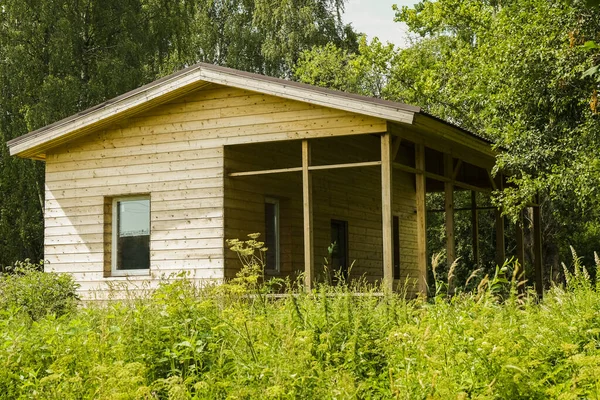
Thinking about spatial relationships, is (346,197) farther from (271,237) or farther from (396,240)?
(396,240)

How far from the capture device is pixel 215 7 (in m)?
37.2

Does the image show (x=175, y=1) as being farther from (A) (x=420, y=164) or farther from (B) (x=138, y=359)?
(B) (x=138, y=359)

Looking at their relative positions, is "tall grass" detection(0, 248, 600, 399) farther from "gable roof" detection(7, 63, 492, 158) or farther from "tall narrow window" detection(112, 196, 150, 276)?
"tall narrow window" detection(112, 196, 150, 276)

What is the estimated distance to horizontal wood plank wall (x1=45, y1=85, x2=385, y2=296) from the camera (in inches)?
531

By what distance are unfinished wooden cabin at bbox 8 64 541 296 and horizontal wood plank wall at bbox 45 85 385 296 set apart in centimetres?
2

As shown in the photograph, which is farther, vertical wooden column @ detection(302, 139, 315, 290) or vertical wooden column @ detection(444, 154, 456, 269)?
vertical wooden column @ detection(444, 154, 456, 269)

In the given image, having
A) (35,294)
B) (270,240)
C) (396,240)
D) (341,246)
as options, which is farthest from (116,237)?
(396,240)

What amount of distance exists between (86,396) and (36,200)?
886 inches

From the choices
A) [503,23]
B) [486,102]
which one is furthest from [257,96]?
[503,23]

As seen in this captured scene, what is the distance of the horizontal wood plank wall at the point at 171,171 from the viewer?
1348 cm

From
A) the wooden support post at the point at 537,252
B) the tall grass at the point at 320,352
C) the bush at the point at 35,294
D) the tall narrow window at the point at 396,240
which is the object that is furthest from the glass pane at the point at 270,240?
the tall grass at the point at 320,352

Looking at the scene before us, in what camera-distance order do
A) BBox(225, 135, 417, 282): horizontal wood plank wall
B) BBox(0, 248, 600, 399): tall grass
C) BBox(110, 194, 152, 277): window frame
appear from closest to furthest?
1. BBox(0, 248, 600, 399): tall grass
2. BBox(225, 135, 417, 282): horizontal wood plank wall
3. BBox(110, 194, 152, 277): window frame

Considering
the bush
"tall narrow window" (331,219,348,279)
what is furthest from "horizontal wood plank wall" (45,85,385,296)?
"tall narrow window" (331,219,348,279)

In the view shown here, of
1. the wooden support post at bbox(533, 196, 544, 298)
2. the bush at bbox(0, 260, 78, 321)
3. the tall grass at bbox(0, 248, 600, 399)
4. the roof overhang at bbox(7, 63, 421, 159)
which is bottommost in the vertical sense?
the tall grass at bbox(0, 248, 600, 399)
